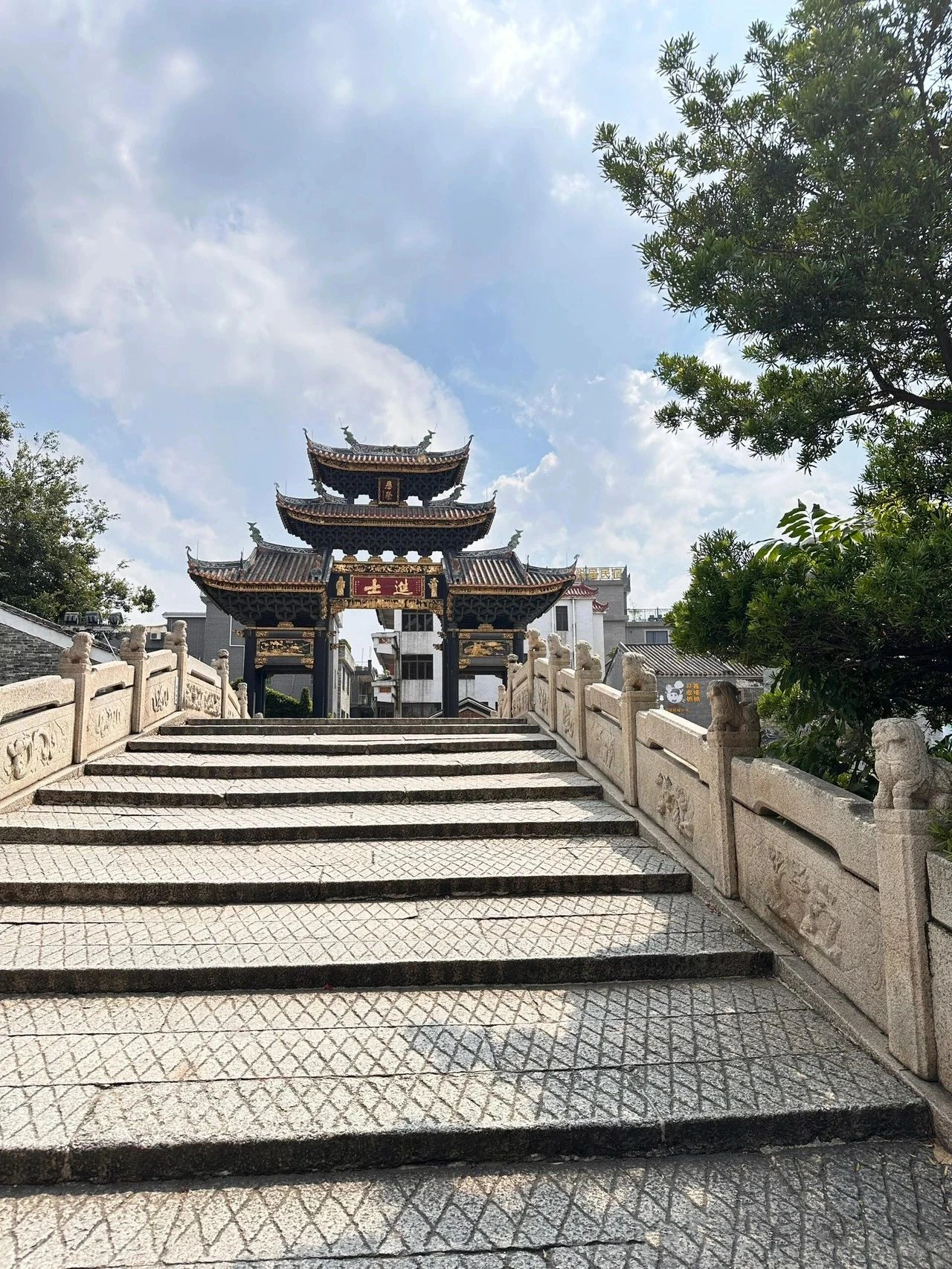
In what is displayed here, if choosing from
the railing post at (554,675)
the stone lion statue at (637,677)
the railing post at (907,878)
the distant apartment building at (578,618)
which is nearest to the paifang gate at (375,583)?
the railing post at (554,675)

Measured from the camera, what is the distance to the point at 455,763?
6.69 meters

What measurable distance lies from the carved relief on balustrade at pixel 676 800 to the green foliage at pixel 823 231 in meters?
2.15

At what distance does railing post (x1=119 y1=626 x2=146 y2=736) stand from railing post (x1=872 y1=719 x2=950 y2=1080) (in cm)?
769

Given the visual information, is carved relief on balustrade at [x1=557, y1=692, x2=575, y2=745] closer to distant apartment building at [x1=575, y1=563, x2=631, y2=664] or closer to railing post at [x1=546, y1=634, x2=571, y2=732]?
railing post at [x1=546, y1=634, x2=571, y2=732]

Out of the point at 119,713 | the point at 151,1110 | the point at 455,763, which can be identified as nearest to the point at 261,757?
the point at 119,713

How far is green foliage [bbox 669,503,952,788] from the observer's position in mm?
2535

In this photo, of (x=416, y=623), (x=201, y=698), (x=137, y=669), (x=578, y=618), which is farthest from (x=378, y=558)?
(x=578, y=618)

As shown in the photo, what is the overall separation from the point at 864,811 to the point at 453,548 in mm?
15709

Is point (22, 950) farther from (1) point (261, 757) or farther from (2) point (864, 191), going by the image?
(2) point (864, 191)

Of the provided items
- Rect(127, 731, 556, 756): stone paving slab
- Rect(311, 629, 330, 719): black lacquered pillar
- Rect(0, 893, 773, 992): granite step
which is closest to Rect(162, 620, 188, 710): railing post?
Rect(127, 731, 556, 756): stone paving slab

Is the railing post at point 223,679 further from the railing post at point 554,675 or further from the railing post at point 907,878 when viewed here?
the railing post at point 907,878

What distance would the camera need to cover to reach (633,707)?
5410mm

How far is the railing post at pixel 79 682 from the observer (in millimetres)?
6387

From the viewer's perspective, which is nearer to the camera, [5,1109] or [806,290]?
[5,1109]
